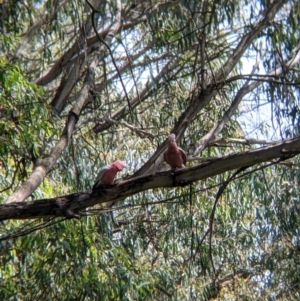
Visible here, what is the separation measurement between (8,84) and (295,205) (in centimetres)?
444

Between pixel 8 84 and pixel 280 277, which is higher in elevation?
pixel 8 84

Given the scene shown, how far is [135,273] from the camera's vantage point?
270 inches

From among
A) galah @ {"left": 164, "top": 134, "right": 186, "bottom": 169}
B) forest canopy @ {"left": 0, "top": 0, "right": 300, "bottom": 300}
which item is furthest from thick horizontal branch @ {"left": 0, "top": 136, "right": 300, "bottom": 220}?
galah @ {"left": 164, "top": 134, "right": 186, "bottom": 169}

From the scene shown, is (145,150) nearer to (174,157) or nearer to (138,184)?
(174,157)

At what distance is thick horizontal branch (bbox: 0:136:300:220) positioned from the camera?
3764 mm

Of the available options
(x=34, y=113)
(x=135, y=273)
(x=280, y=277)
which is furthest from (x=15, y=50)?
(x=280, y=277)

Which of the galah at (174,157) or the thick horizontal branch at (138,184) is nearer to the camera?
the thick horizontal branch at (138,184)

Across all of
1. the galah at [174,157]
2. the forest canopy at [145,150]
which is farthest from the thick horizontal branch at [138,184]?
the galah at [174,157]

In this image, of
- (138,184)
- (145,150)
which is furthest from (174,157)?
(145,150)

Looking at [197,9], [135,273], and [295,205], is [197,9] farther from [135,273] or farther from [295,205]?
[295,205]

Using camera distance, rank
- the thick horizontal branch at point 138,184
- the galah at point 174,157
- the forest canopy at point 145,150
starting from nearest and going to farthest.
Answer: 1. the thick horizontal branch at point 138,184
2. the galah at point 174,157
3. the forest canopy at point 145,150

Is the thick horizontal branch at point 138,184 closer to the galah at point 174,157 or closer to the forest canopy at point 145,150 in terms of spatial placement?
the forest canopy at point 145,150

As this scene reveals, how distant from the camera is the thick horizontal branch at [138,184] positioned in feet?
12.3

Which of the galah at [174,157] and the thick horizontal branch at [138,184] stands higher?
the galah at [174,157]
